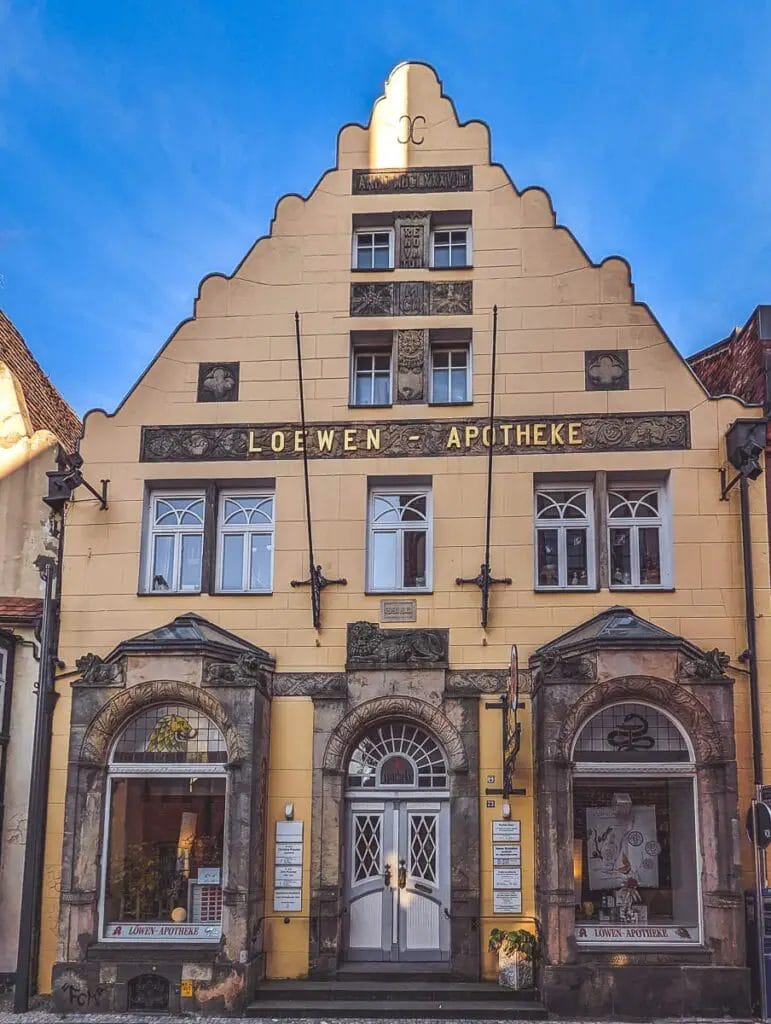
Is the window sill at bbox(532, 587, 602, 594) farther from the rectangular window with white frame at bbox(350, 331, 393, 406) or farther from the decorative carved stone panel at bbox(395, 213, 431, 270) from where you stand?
the decorative carved stone panel at bbox(395, 213, 431, 270)

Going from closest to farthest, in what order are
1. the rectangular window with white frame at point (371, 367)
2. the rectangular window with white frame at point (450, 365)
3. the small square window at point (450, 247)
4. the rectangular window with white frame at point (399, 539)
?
1. the rectangular window with white frame at point (399, 539)
2. the rectangular window with white frame at point (450, 365)
3. the rectangular window with white frame at point (371, 367)
4. the small square window at point (450, 247)

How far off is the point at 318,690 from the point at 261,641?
111 cm

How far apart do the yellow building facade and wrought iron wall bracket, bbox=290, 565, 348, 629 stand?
0.05 meters

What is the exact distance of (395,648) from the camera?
1578 cm

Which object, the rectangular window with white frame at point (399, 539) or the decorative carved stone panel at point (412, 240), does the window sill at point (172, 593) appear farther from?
the decorative carved stone panel at point (412, 240)

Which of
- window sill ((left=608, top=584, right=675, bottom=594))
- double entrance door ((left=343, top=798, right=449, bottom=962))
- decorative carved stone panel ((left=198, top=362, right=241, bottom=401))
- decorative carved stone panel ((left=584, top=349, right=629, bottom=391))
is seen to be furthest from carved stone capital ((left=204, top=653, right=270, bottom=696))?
decorative carved stone panel ((left=584, top=349, right=629, bottom=391))

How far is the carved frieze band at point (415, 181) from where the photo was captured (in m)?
A: 17.5

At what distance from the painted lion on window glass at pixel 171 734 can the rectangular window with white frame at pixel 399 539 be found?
3.25m

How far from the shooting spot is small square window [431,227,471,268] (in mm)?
17422

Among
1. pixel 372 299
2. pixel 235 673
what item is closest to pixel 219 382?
pixel 372 299

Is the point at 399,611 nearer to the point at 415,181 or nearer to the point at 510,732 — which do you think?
the point at 510,732

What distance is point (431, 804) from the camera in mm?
15539

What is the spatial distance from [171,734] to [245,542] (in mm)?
3050

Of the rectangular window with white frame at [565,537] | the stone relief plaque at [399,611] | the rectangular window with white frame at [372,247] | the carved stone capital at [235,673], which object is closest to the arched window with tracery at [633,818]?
the rectangular window with white frame at [565,537]
